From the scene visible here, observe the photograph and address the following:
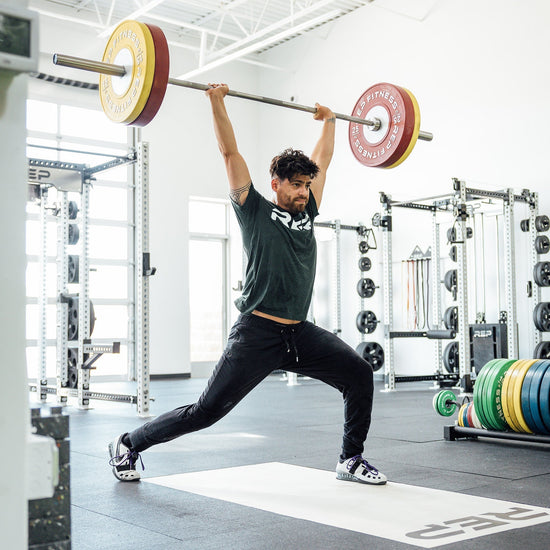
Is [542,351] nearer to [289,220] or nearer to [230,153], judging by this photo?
[289,220]

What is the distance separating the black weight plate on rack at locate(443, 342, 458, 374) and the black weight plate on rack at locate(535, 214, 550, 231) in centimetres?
142

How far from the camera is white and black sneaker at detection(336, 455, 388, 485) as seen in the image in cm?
263

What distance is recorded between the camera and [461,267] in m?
6.14

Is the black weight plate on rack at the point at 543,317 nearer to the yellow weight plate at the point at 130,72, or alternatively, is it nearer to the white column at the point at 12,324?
the yellow weight plate at the point at 130,72

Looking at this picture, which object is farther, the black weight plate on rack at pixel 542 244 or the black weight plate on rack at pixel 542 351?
the black weight plate on rack at pixel 542 244

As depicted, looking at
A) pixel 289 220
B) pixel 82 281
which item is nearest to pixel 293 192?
pixel 289 220

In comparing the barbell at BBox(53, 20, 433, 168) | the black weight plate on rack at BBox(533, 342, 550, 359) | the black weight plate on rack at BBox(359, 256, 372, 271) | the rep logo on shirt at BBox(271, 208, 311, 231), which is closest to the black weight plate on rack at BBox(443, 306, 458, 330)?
the black weight plate on rack at BBox(533, 342, 550, 359)

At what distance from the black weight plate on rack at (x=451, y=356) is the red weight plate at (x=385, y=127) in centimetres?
422

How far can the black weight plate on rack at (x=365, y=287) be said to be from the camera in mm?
8242

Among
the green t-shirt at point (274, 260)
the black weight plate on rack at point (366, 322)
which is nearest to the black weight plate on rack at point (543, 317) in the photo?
the black weight plate on rack at point (366, 322)

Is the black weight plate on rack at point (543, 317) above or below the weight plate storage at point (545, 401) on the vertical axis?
above

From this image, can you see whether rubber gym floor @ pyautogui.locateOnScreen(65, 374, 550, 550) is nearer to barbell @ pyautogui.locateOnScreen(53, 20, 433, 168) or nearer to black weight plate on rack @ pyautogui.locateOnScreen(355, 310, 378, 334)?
barbell @ pyautogui.locateOnScreen(53, 20, 433, 168)

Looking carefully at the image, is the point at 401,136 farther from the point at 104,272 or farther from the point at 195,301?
the point at 195,301

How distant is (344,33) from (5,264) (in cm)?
924
